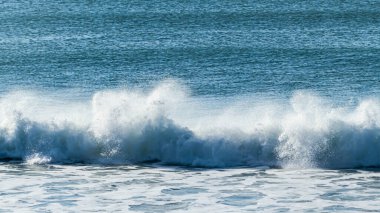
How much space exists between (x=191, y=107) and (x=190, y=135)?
12.0 ft

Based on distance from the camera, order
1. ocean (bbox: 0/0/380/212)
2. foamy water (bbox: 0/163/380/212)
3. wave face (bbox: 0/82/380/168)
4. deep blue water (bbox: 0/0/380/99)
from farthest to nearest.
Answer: deep blue water (bbox: 0/0/380/99) < wave face (bbox: 0/82/380/168) < ocean (bbox: 0/0/380/212) < foamy water (bbox: 0/163/380/212)

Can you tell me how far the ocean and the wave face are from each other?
0.13 ft

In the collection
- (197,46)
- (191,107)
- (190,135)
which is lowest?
(190,135)

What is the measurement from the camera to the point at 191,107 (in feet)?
118

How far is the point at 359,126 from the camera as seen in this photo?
105 ft

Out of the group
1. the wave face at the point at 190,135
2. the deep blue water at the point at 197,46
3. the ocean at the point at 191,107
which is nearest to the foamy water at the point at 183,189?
the ocean at the point at 191,107

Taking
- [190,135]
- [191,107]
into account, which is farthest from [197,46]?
[190,135]

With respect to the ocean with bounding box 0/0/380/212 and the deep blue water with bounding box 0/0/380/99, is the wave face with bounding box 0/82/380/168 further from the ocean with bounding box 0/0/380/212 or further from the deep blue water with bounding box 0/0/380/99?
the deep blue water with bounding box 0/0/380/99

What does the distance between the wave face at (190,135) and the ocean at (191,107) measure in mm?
39

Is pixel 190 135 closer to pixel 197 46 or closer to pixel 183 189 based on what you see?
pixel 183 189

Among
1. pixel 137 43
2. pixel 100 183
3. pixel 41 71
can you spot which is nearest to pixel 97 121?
pixel 100 183

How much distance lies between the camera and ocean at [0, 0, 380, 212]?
95.0 feet

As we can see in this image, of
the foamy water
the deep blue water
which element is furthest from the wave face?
the deep blue water

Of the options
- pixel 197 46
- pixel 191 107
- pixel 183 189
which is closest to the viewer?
pixel 183 189
